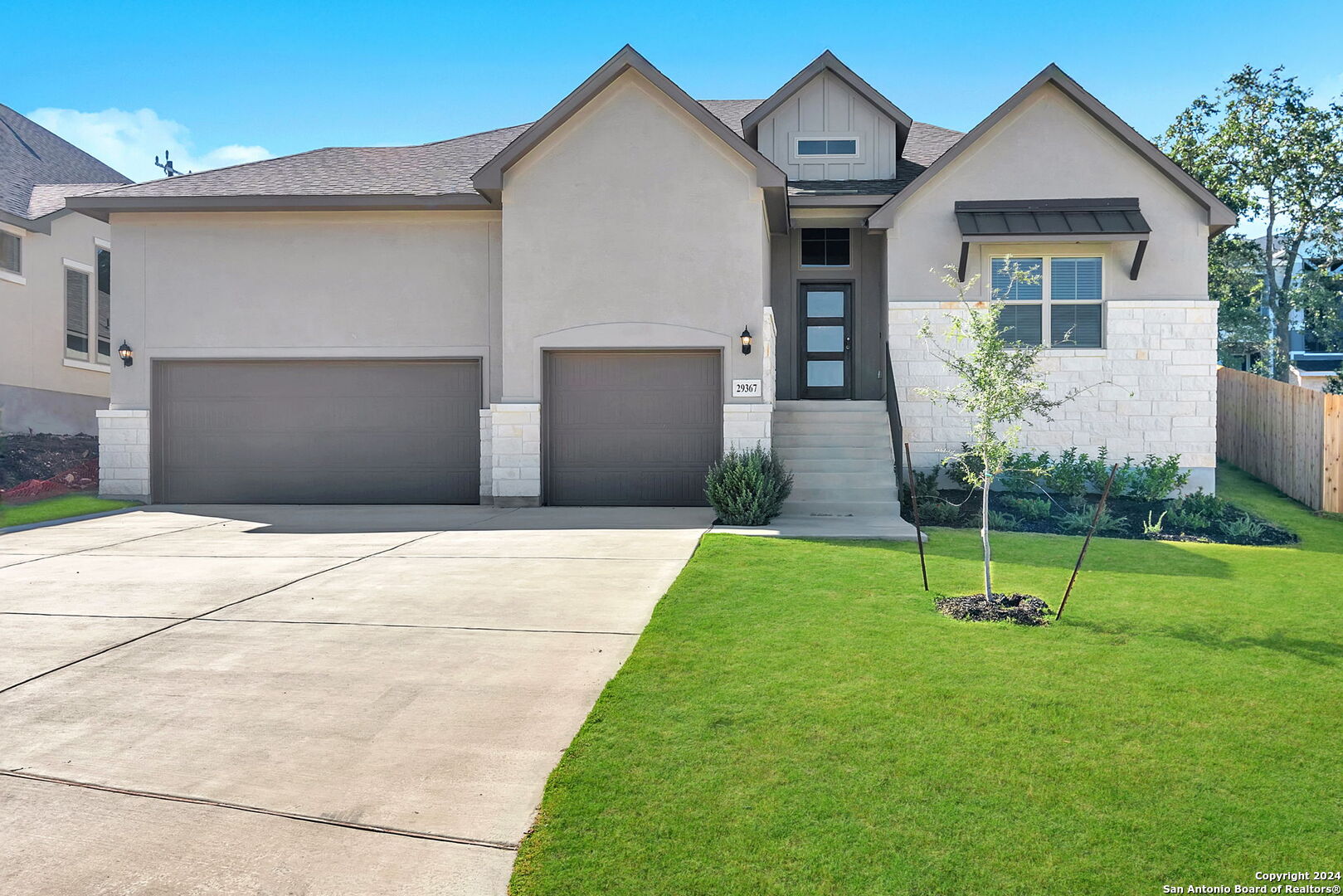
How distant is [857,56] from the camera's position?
53.4ft

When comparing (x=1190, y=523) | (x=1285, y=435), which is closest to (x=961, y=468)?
(x=1190, y=523)

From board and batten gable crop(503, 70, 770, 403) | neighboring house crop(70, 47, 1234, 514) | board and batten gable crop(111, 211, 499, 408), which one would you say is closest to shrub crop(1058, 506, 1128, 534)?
neighboring house crop(70, 47, 1234, 514)

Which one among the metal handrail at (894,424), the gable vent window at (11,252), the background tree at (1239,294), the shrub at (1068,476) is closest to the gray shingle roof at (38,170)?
the gable vent window at (11,252)

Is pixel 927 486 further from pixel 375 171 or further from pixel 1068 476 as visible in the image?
pixel 375 171

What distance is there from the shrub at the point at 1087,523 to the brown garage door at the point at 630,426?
493 cm

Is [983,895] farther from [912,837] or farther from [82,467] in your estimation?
[82,467]

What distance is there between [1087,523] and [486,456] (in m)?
8.81

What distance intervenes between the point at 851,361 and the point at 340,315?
28.7 ft

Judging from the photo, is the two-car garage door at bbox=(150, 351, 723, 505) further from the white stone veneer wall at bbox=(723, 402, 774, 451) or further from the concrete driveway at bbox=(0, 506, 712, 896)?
the concrete driveway at bbox=(0, 506, 712, 896)

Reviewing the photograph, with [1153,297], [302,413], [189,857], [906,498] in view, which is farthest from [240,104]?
[189,857]

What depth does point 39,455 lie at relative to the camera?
16.3 metres

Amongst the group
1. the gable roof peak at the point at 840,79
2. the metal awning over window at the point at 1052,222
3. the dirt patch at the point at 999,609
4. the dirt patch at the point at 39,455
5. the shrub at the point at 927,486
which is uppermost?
the gable roof peak at the point at 840,79

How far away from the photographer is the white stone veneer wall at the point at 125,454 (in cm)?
1448

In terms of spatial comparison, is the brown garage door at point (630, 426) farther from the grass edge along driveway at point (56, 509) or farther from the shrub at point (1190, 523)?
the grass edge along driveway at point (56, 509)
